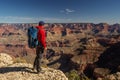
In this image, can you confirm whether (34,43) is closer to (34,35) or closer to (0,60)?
(34,35)

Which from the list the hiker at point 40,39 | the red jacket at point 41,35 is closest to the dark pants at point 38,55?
the hiker at point 40,39

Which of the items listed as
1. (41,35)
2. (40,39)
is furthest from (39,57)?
(41,35)

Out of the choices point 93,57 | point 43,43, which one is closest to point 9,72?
point 43,43

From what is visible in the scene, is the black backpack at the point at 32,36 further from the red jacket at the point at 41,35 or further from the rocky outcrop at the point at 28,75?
the rocky outcrop at the point at 28,75

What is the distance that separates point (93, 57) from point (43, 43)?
11298 centimetres

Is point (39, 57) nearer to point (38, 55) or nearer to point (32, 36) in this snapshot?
point (38, 55)

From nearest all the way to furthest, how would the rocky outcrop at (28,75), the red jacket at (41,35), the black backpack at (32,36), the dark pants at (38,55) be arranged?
the black backpack at (32,36) → the red jacket at (41,35) → the dark pants at (38,55) → the rocky outcrop at (28,75)

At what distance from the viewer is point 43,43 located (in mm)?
12227

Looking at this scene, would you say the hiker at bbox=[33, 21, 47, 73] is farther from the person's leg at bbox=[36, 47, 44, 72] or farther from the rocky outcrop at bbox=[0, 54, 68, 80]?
the rocky outcrop at bbox=[0, 54, 68, 80]

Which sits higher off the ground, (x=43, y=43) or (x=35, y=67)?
(x=43, y=43)

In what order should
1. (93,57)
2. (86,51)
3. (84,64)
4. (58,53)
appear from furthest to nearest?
(58,53)
(86,51)
(93,57)
(84,64)

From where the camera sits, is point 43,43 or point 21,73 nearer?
point 43,43

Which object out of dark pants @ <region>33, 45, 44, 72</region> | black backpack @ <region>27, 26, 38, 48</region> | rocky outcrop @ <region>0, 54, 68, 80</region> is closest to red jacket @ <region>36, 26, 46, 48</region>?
black backpack @ <region>27, 26, 38, 48</region>

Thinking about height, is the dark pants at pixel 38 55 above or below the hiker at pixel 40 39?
below
